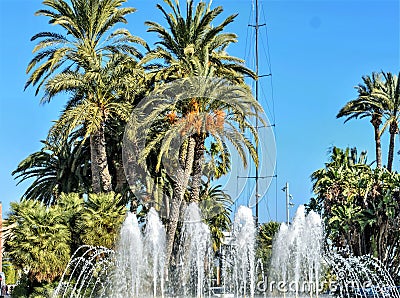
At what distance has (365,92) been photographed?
3422 centimetres

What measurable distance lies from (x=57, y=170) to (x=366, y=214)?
44.5ft

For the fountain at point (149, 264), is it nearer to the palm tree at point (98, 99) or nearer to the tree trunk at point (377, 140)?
the palm tree at point (98, 99)

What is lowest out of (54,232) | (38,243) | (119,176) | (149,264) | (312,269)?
(312,269)

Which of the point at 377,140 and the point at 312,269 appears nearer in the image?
the point at 312,269

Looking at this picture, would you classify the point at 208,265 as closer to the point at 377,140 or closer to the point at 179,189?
the point at 179,189

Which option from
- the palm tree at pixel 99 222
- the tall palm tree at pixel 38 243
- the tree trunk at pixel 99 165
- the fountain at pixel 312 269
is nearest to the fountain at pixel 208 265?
the fountain at pixel 312 269

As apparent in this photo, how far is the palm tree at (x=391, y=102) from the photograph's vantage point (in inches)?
1292

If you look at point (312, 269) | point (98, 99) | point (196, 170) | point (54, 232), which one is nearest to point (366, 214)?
point (312, 269)

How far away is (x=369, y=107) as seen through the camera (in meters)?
34.2

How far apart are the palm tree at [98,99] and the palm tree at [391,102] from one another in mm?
14017

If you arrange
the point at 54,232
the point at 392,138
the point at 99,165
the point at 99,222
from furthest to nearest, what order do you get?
the point at 392,138 < the point at 99,165 < the point at 99,222 < the point at 54,232

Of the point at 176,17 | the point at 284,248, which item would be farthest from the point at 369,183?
the point at 176,17

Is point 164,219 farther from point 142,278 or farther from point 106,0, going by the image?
point 106,0

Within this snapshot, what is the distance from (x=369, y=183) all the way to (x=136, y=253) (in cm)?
1228
